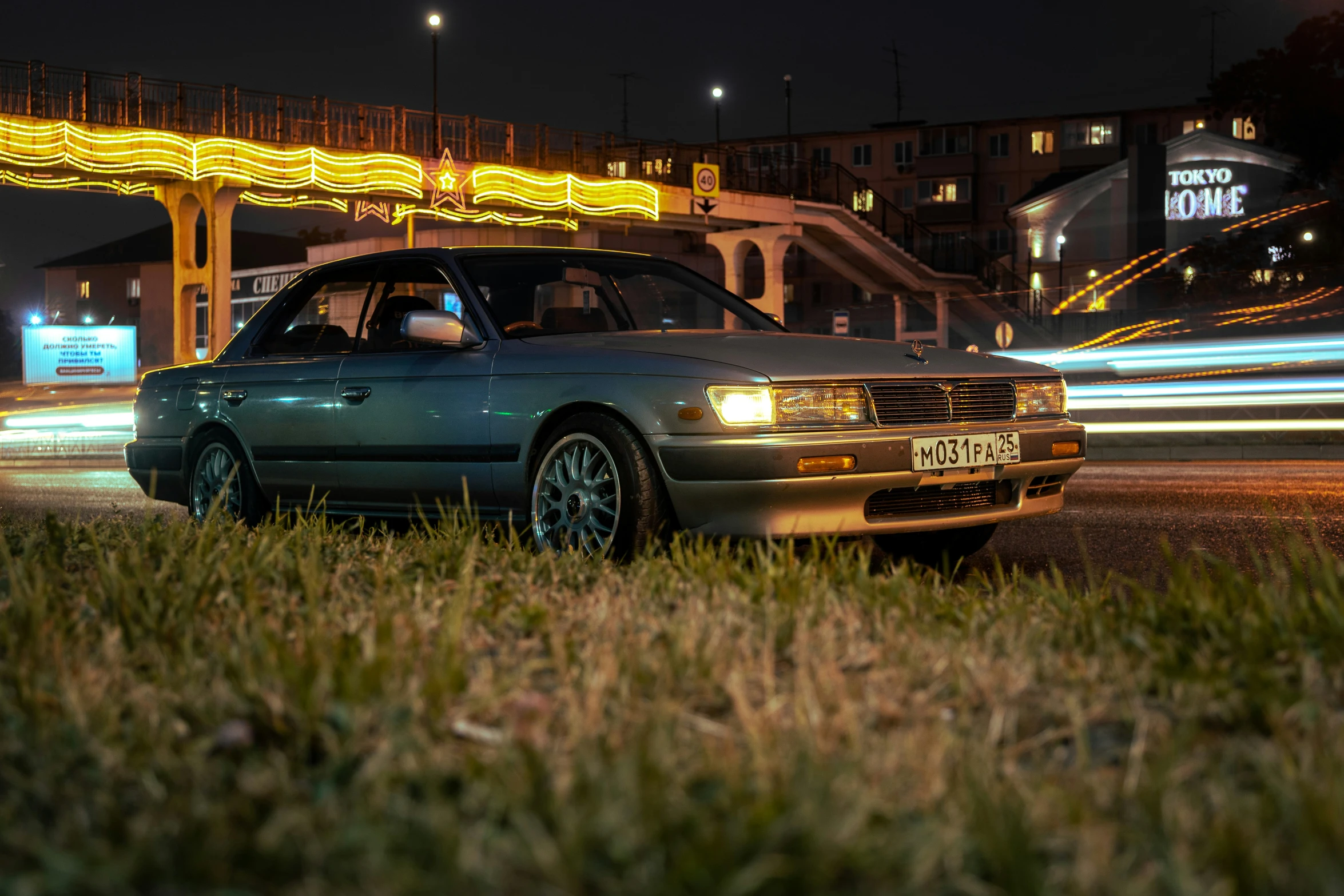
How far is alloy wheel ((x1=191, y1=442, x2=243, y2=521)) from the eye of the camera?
7.02m

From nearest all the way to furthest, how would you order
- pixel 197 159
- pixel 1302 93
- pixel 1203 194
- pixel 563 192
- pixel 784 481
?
pixel 784 481
pixel 197 159
pixel 563 192
pixel 1302 93
pixel 1203 194

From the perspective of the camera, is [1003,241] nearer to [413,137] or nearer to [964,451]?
[413,137]

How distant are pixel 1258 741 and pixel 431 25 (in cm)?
3571

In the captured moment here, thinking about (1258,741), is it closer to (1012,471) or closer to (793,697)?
(793,697)

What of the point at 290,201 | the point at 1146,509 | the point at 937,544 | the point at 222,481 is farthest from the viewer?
the point at 290,201

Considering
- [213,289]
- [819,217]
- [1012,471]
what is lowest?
[1012,471]

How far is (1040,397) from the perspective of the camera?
6094 millimetres

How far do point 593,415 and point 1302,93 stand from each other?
1566 inches

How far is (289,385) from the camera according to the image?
667 centimetres

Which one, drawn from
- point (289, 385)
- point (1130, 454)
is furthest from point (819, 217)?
point (289, 385)

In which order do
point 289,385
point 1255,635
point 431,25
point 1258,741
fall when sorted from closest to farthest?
point 1258,741 → point 1255,635 → point 289,385 → point 431,25

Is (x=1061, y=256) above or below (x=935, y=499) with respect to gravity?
above

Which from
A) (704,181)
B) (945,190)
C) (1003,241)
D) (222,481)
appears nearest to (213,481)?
(222,481)

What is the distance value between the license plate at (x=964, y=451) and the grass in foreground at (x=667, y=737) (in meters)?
1.38
